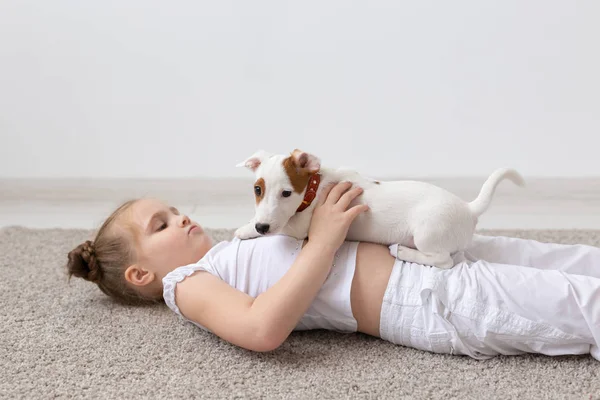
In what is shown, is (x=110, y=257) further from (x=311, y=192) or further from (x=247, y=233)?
(x=311, y=192)

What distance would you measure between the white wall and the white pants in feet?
3.50

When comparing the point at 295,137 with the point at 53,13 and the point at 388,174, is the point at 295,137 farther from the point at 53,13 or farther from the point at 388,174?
the point at 53,13

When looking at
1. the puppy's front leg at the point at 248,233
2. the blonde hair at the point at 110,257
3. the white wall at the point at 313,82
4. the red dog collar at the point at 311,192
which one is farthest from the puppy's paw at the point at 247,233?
the white wall at the point at 313,82

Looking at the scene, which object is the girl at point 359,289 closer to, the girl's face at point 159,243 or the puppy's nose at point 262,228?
the girl's face at point 159,243

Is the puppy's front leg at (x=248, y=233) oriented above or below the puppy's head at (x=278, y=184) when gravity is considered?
below

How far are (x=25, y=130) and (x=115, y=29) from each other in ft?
1.68

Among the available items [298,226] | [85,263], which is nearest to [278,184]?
[298,226]

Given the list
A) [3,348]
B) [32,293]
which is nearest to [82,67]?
[32,293]

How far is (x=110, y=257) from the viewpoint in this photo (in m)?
1.32

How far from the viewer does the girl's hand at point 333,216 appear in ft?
3.73

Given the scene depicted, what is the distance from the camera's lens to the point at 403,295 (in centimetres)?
114

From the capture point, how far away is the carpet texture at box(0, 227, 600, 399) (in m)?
1.04

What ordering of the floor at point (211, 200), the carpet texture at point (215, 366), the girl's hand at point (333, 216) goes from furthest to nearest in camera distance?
the floor at point (211, 200) → the girl's hand at point (333, 216) → the carpet texture at point (215, 366)

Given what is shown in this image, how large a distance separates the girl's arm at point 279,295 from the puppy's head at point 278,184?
8 centimetres
